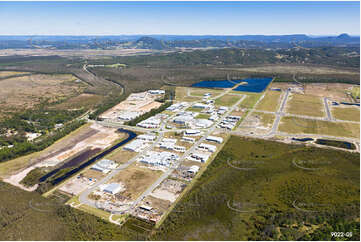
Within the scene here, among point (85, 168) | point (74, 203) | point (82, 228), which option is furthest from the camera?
point (85, 168)

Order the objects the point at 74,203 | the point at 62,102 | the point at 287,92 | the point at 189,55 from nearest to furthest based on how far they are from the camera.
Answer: the point at 74,203 < the point at 62,102 < the point at 287,92 < the point at 189,55

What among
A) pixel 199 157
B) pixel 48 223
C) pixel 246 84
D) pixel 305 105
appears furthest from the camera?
pixel 246 84

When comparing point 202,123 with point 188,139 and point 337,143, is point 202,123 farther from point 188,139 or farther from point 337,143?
point 337,143

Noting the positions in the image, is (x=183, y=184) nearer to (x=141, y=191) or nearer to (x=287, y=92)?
(x=141, y=191)

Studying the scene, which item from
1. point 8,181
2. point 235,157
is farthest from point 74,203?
point 235,157

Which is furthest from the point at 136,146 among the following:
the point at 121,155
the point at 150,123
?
the point at 150,123

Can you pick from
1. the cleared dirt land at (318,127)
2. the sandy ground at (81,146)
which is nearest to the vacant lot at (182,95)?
the cleared dirt land at (318,127)
